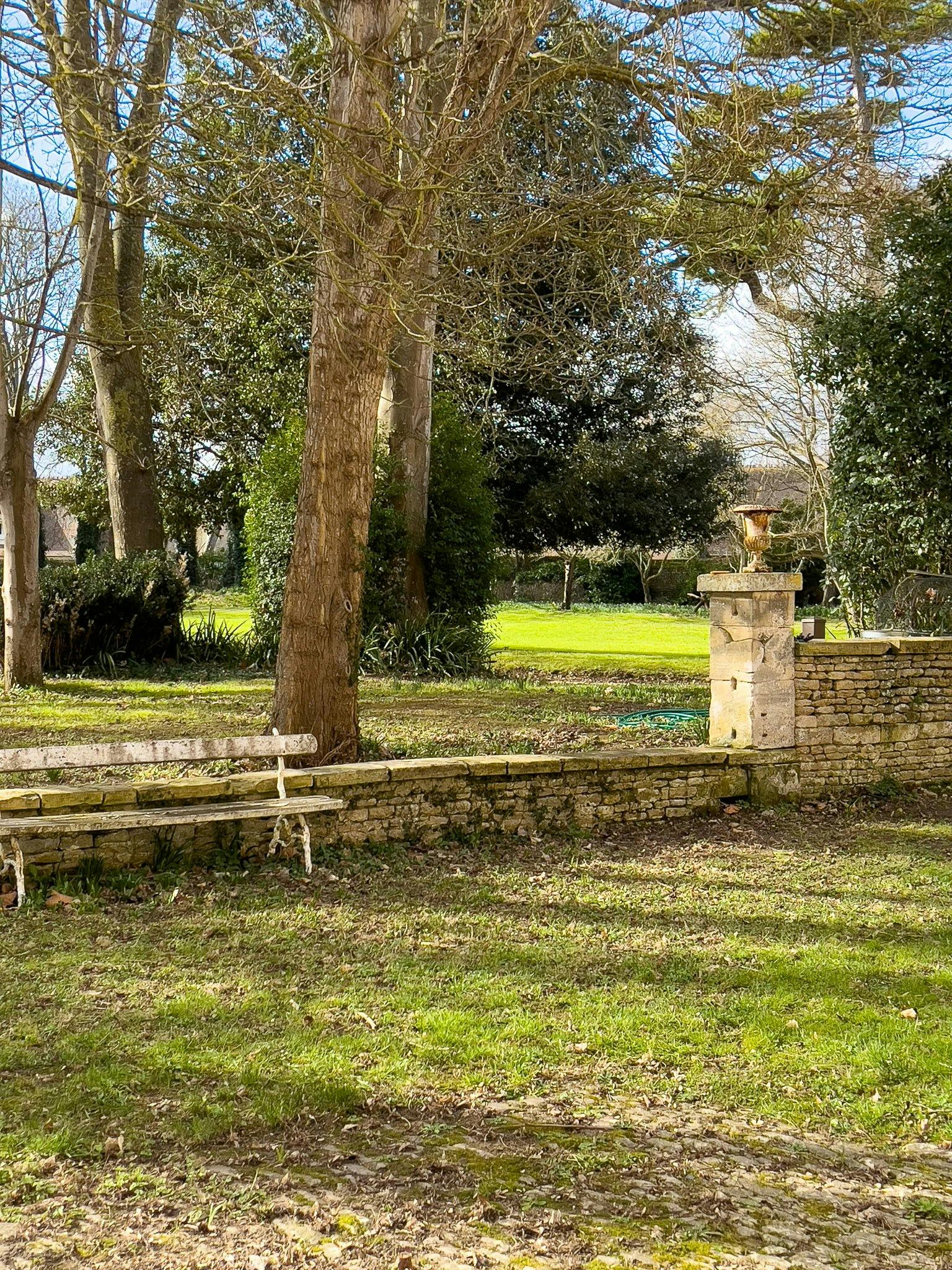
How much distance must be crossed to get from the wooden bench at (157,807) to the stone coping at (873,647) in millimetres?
3885

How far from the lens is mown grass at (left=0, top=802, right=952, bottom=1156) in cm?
365

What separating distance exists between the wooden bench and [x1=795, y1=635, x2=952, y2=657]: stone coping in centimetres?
388

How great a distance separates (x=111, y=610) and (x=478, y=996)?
9773 millimetres

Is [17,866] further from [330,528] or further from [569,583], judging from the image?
[569,583]

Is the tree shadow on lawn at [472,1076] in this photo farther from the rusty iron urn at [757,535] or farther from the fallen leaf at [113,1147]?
the rusty iron urn at [757,535]

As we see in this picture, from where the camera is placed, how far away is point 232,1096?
11.7 ft

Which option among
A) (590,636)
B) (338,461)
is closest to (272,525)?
(338,461)

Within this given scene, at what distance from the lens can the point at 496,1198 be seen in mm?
3043

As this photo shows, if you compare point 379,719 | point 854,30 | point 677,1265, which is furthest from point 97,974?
point 854,30

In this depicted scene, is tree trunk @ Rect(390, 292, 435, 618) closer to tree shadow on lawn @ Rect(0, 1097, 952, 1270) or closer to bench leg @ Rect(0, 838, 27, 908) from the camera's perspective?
bench leg @ Rect(0, 838, 27, 908)

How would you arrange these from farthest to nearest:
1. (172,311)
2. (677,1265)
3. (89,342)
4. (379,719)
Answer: (172,311) < (89,342) < (379,719) < (677,1265)

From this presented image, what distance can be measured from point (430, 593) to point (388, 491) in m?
1.36

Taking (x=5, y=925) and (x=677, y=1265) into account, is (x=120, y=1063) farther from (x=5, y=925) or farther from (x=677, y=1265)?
(x=677, y=1265)

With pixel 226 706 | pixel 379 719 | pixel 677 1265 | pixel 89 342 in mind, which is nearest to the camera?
pixel 677 1265
